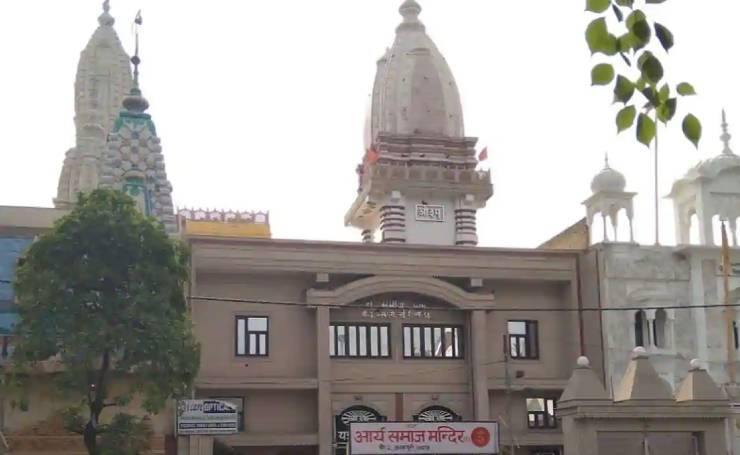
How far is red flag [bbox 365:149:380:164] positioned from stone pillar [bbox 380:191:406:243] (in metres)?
1.83

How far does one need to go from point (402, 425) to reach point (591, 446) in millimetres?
4052

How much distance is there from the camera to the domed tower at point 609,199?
128 feet

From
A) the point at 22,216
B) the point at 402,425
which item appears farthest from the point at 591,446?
the point at 22,216

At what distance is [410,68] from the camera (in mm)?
50312

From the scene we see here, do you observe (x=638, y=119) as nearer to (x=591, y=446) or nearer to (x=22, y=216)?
(x=591, y=446)

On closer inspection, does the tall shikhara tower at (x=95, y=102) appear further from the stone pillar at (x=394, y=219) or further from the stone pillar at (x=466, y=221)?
the stone pillar at (x=466, y=221)

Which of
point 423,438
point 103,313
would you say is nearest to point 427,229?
point 103,313

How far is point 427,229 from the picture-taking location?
155 feet

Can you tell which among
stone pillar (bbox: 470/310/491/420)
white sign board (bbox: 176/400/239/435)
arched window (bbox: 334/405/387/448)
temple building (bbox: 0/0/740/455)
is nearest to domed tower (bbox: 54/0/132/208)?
temple building (bbox: 0/0/740/455)

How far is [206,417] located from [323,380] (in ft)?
13.4

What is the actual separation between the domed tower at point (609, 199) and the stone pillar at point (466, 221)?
26.2ft

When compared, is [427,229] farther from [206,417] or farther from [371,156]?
[206,417]

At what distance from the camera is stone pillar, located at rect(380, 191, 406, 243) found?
151 ft

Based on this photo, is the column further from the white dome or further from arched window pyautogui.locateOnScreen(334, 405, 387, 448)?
the white dome
